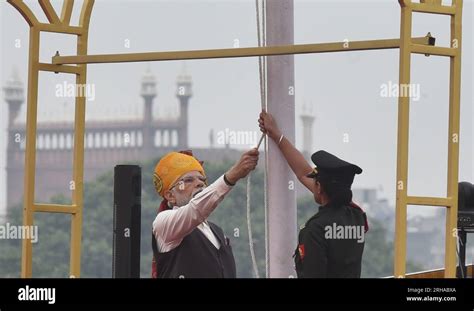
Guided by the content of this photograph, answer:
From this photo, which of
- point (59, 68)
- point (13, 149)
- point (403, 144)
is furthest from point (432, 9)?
point (13, 149)

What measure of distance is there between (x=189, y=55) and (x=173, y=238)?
3.65 ft

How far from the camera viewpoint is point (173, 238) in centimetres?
888

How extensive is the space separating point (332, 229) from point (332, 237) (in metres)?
0.04

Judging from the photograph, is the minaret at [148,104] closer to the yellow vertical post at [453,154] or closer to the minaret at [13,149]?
the minaret at [13,149]

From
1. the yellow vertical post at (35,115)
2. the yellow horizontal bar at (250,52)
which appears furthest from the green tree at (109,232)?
the yellow horizontal bar at (250,52)

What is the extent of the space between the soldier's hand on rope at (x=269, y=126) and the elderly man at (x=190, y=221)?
1.44ft

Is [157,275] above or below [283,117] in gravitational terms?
below

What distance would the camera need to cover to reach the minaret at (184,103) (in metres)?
90.1

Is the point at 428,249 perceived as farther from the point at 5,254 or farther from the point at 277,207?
the point at 277,207

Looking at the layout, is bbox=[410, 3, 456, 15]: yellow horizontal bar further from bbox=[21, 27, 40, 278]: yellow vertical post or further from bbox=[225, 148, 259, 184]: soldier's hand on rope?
bbox=[21, 27, 40, 278]: yellow vertical post

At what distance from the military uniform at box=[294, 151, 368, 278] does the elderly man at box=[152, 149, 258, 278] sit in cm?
48

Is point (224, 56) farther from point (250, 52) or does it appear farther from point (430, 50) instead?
point (430, 50)
